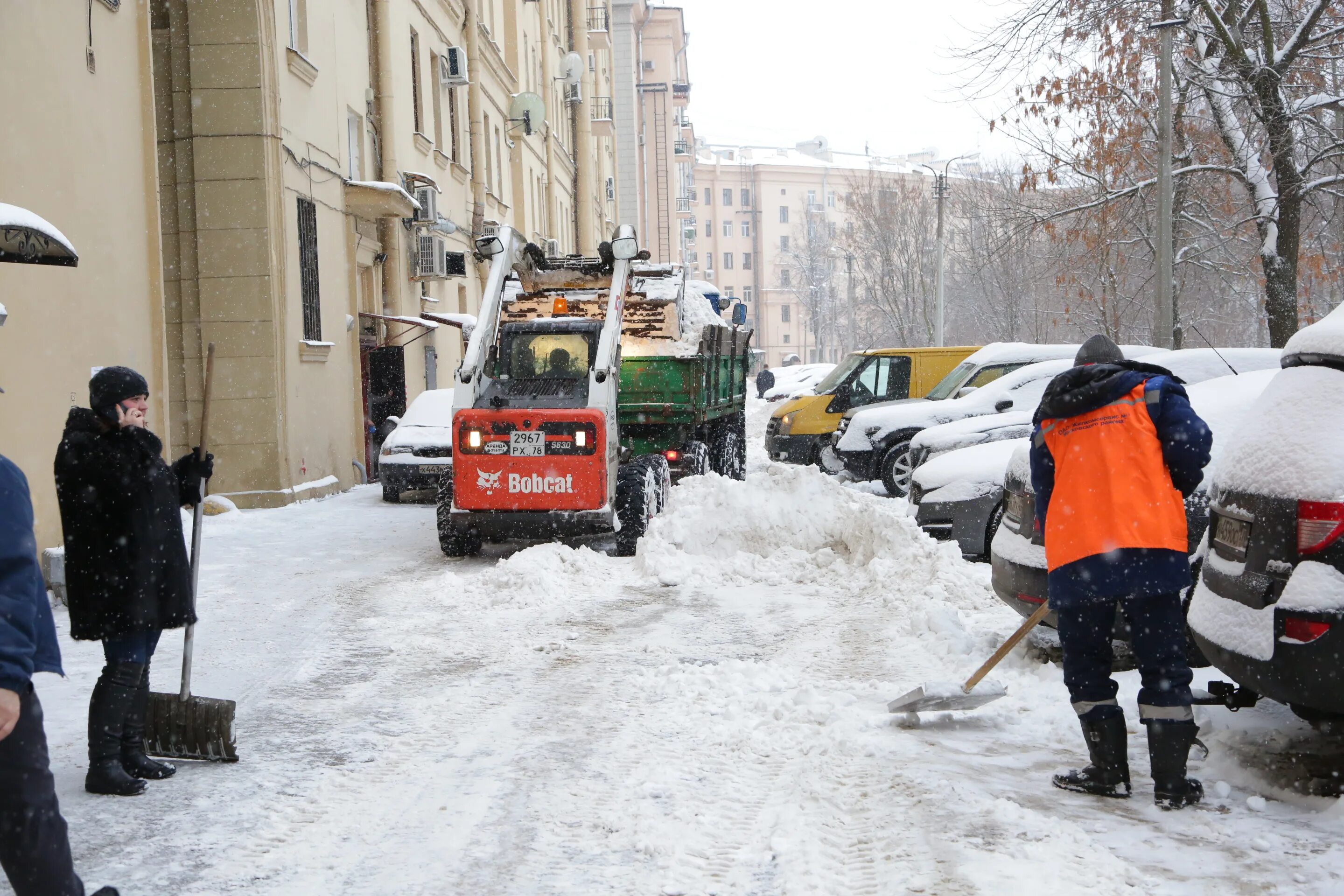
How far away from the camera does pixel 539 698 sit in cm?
609

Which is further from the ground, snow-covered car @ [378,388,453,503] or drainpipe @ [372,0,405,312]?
drainpipe @ [372,0,405,312]

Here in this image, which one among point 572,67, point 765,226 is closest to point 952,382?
point 572,67

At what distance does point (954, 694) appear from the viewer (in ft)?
17.2

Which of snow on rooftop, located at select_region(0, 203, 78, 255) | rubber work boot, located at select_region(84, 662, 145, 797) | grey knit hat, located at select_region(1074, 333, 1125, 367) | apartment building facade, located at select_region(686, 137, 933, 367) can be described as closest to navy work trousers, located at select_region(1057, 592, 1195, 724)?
grey knit hat, located at select_region(1074, 333, 1125, 367)

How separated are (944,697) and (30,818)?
3.50 meters

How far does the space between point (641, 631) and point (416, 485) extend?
26.5ft

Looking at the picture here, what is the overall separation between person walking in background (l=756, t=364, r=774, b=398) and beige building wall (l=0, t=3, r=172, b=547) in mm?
32031

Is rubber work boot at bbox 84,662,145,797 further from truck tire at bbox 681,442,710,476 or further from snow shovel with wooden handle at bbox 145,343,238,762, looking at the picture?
truck tire at bbox 681,442,710,476

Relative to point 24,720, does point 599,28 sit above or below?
above

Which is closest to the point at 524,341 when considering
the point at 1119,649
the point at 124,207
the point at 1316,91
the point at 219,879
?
the point at 124,207

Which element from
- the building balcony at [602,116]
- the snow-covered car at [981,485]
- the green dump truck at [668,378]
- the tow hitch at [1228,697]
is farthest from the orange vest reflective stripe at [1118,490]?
the building balcony at [602,116]

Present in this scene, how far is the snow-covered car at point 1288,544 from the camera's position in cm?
395

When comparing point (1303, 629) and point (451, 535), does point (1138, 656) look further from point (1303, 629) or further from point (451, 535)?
point (451, 535)

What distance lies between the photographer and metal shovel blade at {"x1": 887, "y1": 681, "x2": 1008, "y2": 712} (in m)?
5.21
